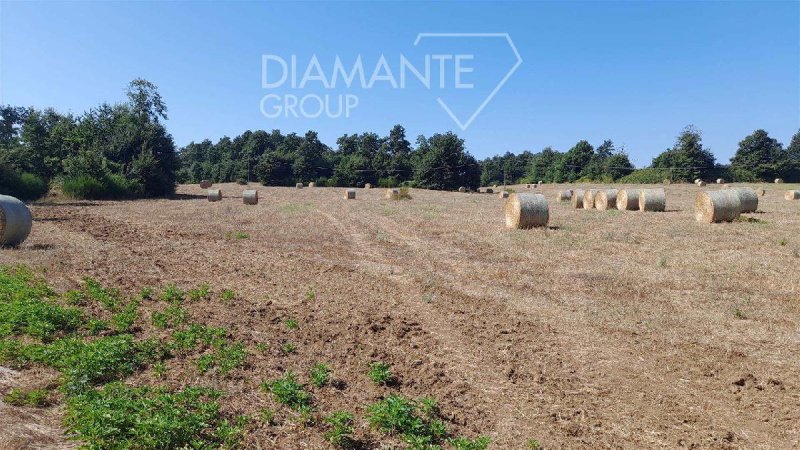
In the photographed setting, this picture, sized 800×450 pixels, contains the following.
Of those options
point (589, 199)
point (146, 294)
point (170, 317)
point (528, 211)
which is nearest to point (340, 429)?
point (170, 317)

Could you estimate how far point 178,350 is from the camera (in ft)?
23.4

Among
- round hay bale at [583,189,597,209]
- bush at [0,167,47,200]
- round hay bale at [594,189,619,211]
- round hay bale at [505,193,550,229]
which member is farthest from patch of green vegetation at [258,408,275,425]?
bush at [0,167,47,200]

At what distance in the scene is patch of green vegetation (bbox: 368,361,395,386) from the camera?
6462mm

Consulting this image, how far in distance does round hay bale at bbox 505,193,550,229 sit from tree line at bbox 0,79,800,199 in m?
38.9

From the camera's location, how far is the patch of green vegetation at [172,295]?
9.73 metres

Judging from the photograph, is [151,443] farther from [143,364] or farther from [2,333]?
[2,333]

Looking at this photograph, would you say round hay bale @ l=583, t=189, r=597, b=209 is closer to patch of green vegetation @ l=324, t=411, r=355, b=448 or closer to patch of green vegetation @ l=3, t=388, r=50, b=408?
patch of green vegetation @ l=324, t=411, r=355, b=448

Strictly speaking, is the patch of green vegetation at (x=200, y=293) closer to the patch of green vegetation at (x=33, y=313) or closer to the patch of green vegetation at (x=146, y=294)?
the patch of green vegetation at (x=146, y=294)

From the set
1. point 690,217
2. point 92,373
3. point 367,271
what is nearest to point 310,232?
point 367,271

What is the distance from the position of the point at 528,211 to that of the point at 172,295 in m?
15.1

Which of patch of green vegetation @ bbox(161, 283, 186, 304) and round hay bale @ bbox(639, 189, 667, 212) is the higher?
round hay bale @ bbox(639, 189, 667, 212)

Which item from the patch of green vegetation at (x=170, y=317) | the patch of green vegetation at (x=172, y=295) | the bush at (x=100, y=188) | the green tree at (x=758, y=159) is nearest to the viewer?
the patch of green vegetation at (x=170, y=317)

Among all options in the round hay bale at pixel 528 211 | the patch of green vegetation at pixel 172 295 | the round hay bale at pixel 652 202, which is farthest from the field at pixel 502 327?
the round hay bale at pixel 652 202

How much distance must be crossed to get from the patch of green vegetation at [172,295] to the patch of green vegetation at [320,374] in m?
4.47
